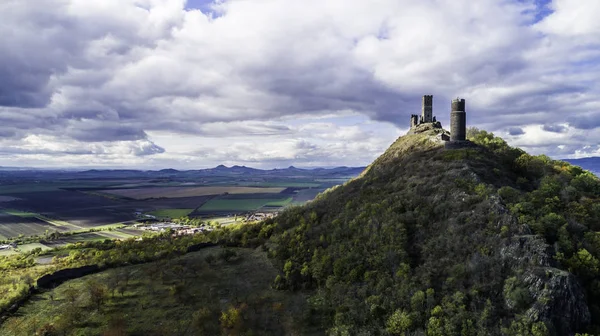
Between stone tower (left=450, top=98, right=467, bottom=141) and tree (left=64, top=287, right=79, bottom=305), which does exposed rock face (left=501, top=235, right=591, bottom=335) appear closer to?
stone tower (left=450, top=98, right=467, bottom=141)

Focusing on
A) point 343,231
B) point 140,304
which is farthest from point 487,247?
point 140,304

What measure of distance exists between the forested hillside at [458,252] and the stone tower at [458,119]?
4.23 meters

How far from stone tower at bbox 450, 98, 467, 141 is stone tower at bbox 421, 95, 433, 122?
27025 mm

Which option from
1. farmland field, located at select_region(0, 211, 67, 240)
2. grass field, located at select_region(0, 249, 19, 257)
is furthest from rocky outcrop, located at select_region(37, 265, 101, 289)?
farmland field, located at select_region(0, 211, 67, 240)

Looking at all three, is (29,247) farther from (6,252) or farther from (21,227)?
(21,227)

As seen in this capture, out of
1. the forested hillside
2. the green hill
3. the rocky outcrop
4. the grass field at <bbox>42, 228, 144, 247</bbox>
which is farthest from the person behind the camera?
the grass field at <bbox>42, 228, 144, 247</bbox>

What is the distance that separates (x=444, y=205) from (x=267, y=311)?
29.8 meters

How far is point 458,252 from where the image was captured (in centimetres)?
4259

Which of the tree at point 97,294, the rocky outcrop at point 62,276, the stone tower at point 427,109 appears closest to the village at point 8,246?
the rocky outcrop at point 62,276

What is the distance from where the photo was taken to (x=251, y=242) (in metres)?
77.1

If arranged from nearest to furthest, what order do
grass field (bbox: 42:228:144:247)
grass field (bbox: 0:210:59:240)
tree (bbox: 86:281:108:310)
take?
1. tree (bbox: 86:281:108:310)
2. grass field (bbox: 42:228:144:247)
3. grass field (bbox: 0:210:59:240)

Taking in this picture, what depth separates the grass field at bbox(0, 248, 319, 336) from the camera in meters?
44.7

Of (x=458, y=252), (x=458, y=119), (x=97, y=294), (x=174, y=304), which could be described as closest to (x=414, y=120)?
(x=458, y=119)

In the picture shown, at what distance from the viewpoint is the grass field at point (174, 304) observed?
147 ft
